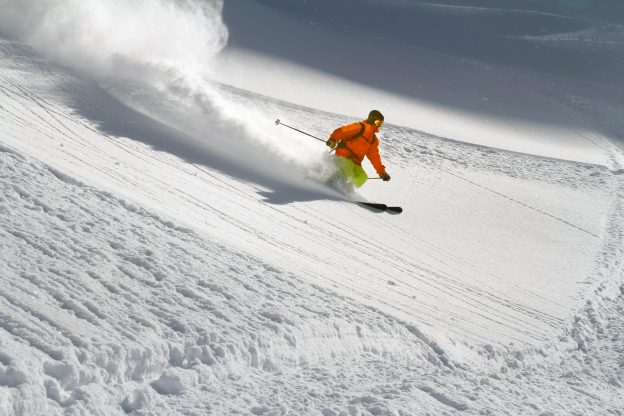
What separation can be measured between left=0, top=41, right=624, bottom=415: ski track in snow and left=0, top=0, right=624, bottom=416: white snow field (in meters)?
0.02

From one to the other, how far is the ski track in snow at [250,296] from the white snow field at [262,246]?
2cm

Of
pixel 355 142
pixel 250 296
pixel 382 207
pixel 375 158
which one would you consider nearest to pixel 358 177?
pixel 375 158

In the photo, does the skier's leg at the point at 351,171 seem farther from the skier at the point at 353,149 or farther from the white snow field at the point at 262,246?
the white snow field at the point at 262,246

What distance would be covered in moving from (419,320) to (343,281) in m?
0.77

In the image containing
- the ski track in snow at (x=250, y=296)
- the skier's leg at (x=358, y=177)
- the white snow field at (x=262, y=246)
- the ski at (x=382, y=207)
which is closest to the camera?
the ski track in snow at (x=250, y=296)

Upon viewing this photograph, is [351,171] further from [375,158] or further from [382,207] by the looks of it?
[382,207]

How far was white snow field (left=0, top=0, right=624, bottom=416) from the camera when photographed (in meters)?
4.64

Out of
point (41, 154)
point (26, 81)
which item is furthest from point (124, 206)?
point (26, 81)

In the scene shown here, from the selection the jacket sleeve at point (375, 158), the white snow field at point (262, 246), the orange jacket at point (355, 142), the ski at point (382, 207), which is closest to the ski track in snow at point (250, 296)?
the white snow field at point (262, 246)

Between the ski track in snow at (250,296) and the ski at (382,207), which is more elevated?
the ski at (382,207)

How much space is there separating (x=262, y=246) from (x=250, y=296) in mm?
1321

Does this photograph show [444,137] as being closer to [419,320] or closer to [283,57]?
[283,57]

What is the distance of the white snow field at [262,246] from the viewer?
4641 millimetres

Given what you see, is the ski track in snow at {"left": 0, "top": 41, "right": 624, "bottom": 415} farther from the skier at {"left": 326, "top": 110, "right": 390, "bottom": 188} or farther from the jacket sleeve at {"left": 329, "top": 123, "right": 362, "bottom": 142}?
the jacket sleeve at {"left": 329, "top": 123, "right": 362, "bottom": 142}
